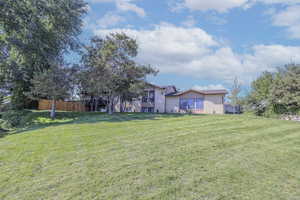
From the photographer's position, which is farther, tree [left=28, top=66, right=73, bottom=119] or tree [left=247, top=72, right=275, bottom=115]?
tree [left=247, top=72, right=275, bottom=115]

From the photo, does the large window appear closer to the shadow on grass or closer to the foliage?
the foliage

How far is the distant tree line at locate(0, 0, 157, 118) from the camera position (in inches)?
469

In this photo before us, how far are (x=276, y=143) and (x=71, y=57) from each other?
1816 centimetres

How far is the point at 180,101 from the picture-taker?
85.1 ft

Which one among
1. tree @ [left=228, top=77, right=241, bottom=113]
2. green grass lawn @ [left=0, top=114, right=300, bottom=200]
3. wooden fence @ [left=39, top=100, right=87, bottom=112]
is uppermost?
tree @ [left=228, top=77, right=241, bottom=113]

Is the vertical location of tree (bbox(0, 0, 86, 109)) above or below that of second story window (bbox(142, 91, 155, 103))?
above

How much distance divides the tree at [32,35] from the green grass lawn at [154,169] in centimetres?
904

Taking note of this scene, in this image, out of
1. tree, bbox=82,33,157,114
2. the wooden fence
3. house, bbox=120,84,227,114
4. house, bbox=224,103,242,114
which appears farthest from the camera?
house, bbox=224,103,242,114


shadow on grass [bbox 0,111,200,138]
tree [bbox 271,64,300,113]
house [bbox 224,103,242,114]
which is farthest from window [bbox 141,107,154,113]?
tree [bbox 271,64,300,113]

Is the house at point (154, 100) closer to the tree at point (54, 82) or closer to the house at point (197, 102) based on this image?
the house at point (197, 102)

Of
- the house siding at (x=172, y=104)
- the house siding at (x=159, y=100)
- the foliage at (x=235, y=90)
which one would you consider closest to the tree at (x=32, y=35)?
the house siding at (x=159, y=100)

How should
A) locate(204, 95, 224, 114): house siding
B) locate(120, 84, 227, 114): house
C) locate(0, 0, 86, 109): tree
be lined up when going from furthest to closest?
locate(120, 84, 227, 114): house
locate(204, 95, 224, 114): house siding
locate(0, 0, 86, 109): tree

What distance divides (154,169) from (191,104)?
2219cm

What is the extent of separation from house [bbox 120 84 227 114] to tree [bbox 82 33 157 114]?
4.82 m
